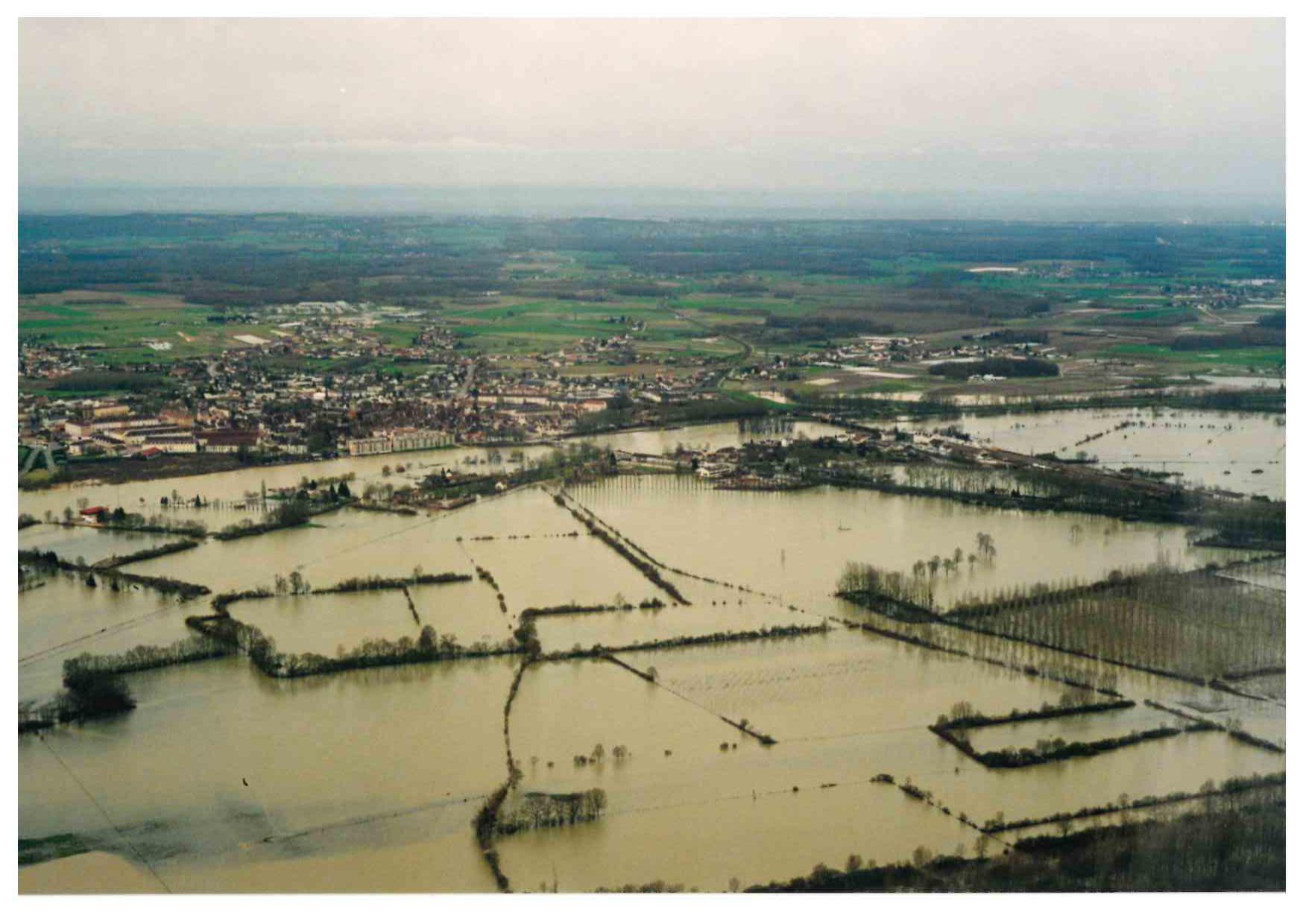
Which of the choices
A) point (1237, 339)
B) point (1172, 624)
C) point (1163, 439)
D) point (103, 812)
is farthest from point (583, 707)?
point (1237, 339)

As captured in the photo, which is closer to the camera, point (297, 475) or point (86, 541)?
point (86, 541)

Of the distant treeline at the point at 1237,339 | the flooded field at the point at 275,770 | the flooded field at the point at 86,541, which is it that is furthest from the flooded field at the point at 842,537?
the flooded field at the point at 86,541

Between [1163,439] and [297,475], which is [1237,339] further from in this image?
[297,475]

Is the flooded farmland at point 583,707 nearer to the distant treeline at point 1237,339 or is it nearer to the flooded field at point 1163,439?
the flooded field at point 1163,439

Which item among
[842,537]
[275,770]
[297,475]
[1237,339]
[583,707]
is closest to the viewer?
[275,770]

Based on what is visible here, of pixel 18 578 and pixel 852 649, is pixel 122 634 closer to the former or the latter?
pixel 18 578
